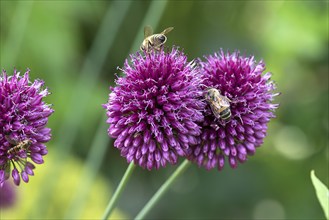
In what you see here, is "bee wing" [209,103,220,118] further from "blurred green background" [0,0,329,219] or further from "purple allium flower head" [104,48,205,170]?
"blurred green background" [0,0,329,219]

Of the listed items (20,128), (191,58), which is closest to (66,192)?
(191,58)

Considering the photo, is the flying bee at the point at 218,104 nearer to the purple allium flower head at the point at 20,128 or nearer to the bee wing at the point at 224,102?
the bee wing at the point at 224,102

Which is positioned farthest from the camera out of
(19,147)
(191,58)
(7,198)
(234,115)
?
(191,58)

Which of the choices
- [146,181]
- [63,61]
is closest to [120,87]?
[63,61]

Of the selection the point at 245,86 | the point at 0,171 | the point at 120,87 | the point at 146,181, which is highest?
the point at 245,86

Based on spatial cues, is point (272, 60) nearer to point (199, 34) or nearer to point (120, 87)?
point (199, 34)

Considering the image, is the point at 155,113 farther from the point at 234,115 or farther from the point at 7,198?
the point at 7,198
